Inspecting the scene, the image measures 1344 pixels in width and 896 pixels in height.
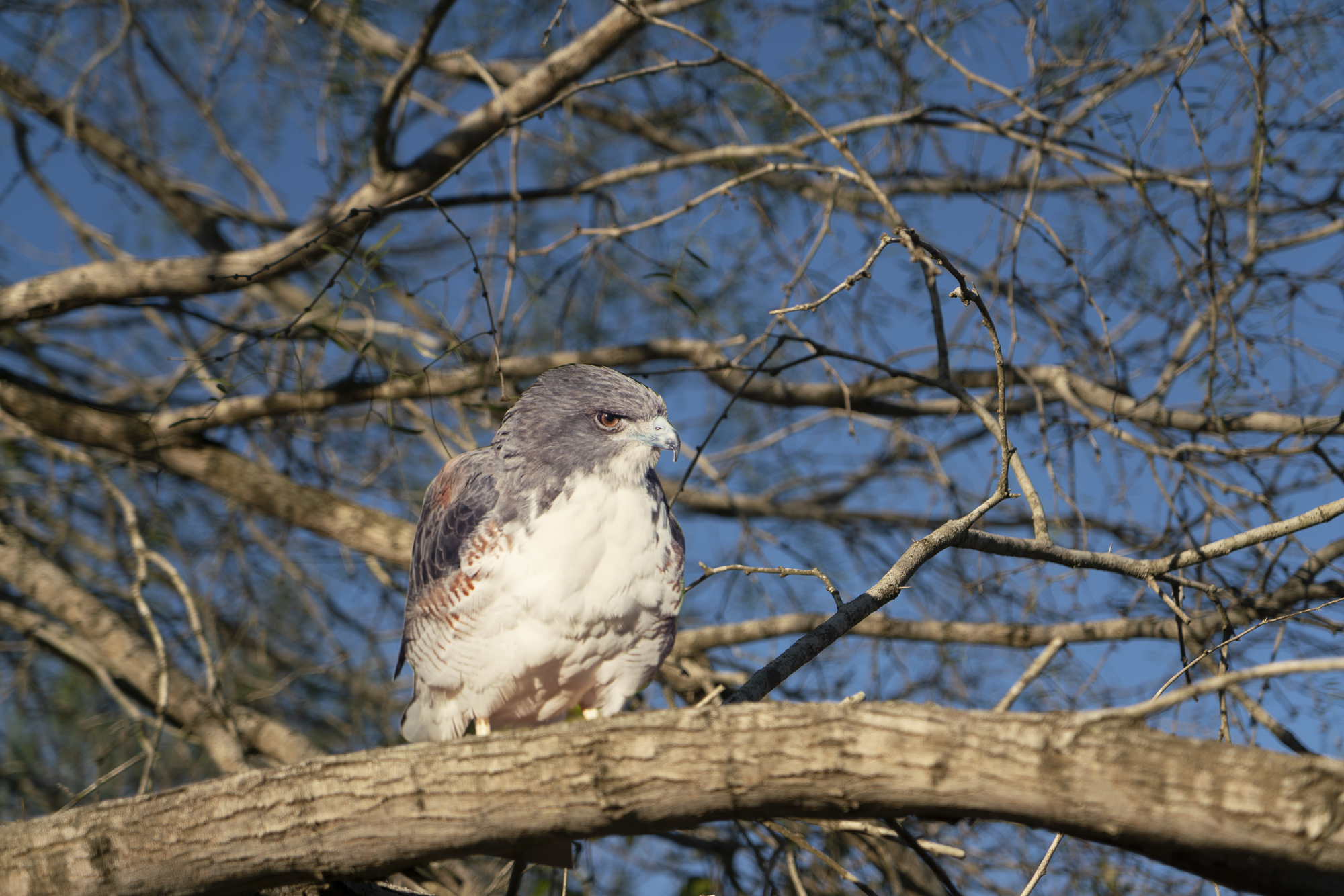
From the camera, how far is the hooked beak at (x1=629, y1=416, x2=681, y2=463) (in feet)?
8.02

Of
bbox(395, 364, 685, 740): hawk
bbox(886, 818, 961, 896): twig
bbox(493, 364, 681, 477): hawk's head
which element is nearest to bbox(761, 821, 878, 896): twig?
bbox(886, 818, 961, 896): twig

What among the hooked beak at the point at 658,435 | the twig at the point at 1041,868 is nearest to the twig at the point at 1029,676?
the twig at the point at 1041,868

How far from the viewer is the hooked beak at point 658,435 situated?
8.02ft

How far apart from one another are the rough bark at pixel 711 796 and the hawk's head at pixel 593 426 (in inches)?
30.9

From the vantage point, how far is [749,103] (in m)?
5.05

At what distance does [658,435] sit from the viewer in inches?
96.8

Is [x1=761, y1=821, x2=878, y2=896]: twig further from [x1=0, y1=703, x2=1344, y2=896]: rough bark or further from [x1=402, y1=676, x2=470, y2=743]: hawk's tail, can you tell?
[x1=402, y1=676, x2=470, y2=743]: hawk's tail

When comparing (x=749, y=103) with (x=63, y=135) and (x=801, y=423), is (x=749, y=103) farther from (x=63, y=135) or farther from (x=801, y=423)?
(x=63, y=135)

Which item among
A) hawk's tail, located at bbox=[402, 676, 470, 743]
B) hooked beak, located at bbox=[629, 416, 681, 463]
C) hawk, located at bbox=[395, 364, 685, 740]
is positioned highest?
hooked beak, located at bbox=[629, 416, 681, 463]

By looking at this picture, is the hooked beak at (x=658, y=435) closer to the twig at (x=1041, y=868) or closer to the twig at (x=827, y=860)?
the twig at (x=827, y=860)

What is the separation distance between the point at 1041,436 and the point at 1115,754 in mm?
2192

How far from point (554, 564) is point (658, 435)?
412mm

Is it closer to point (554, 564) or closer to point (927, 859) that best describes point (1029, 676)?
point (927, 859)

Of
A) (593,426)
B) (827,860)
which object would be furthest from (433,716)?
(827,860)
